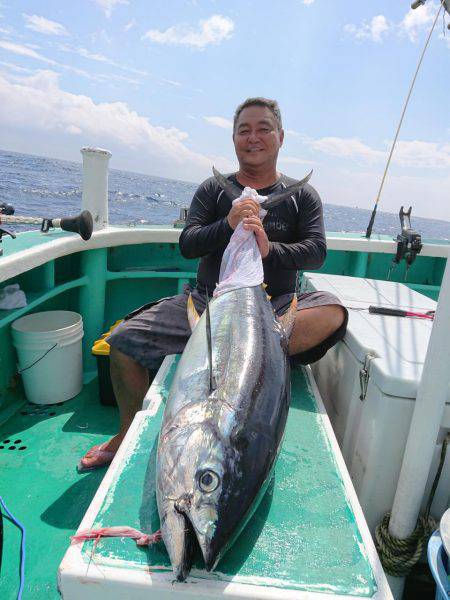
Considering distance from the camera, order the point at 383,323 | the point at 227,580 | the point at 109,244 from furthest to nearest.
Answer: the point at 109,244 < the point at 383,323 < the point at 227,580

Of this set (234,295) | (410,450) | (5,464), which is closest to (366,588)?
(410,450)

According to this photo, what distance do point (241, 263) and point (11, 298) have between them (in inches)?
60.0

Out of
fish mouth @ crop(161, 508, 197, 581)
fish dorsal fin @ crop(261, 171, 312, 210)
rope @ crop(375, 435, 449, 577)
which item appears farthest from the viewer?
fish dorsal fin @ crop(261, 171, 312, 210)

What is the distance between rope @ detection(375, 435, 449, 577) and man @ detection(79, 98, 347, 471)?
0.78 m

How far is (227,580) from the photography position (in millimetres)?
965

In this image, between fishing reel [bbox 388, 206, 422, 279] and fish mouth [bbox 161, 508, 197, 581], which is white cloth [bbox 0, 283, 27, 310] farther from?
fishing reel [bbox 388, 206, 422, 279]

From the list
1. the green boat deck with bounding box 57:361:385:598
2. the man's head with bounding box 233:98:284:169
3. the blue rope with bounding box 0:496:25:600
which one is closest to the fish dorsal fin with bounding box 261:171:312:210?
the man's head with bounding box 233:98:284:169

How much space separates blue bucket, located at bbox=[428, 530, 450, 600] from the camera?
1.15 meters

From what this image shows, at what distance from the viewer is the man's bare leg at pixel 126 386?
210cm

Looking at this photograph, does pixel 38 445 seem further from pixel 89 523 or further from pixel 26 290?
pixel 89 523

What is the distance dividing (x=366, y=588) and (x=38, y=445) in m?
1.99

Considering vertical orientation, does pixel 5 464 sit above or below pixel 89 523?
below

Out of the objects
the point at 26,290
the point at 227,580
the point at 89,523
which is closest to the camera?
the point at 227,580

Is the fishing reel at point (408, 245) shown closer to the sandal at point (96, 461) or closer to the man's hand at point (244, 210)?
the man's hand at point (244, 210)
